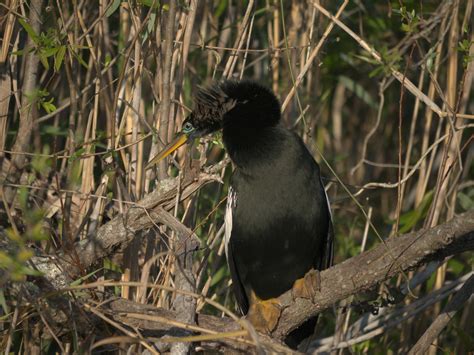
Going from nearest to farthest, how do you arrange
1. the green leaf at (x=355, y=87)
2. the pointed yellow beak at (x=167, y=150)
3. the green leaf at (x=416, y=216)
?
the pointed yellow beak at (x=167, y=150)
the green leaf at (x=416, y=216)
the green leaf at (x=355, y=87)

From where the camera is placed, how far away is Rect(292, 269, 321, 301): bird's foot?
278 cm

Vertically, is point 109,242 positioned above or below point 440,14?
below

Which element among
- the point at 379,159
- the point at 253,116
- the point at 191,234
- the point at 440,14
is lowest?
the point at 379,159

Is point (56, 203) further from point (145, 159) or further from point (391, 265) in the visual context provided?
point (391, 265)

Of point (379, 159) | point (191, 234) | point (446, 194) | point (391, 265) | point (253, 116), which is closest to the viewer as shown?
point (391, 265)

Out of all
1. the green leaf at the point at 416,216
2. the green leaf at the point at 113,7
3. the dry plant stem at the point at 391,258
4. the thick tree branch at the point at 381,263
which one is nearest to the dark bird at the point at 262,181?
the thick tree branch at the point at 381,263

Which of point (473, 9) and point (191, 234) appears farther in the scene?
point (473, 9)

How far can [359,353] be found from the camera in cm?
374

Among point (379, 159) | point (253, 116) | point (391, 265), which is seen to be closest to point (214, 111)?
point (253, 116)

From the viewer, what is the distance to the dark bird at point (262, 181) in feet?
10.2

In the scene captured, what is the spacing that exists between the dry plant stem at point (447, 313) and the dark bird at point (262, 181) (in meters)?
0.53

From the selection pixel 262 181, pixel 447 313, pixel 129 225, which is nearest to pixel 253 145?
pixel 262 181

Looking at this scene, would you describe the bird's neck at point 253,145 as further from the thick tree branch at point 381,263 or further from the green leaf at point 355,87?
the green leaf at point 355,87

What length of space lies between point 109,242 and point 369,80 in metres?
2.69
